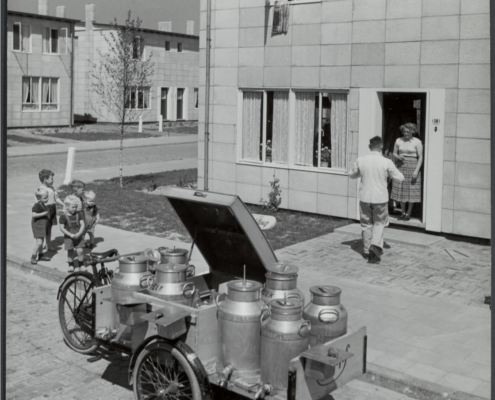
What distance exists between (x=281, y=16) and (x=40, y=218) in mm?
7023

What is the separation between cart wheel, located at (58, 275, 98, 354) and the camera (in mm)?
6910

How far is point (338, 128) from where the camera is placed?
14.6 meters

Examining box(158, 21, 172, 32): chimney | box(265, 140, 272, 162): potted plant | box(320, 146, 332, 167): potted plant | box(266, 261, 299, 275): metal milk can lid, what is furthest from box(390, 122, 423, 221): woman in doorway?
box(158, 21, 172, 32): chimney

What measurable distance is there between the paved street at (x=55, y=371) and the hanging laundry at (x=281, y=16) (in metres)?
8.62

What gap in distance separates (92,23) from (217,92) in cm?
3832

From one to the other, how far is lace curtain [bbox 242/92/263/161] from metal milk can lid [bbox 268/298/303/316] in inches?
435

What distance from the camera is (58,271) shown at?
10531mm

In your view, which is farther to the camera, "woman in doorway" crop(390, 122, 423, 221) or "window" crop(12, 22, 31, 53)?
"window" crop(12, 22, 31, 53)

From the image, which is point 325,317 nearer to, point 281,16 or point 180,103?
point 281,16

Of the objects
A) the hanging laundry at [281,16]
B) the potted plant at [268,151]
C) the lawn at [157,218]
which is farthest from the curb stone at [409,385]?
the hanging laundry at [281,16]

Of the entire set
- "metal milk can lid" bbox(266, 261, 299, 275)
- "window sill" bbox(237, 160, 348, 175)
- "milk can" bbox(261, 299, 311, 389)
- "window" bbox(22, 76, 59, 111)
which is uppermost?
"window" bbox(22, 76, 59, 111)

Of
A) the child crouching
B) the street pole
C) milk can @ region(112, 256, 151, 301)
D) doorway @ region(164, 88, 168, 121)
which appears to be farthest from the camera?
doorway @ region(164, 88, 168, 121)

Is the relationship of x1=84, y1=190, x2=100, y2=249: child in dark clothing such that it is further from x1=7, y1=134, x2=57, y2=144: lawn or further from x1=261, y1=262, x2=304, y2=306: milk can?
x1=7, y1=134, x2=57, y2=144: lawn

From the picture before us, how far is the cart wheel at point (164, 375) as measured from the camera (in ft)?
17.1
